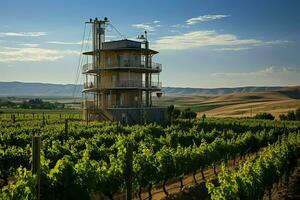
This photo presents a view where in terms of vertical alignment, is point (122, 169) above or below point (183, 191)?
above

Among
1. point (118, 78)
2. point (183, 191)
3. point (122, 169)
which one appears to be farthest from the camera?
point (118, 78)

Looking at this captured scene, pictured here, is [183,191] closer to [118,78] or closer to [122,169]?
[122,169]

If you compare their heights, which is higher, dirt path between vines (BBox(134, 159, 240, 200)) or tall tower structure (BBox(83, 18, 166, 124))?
tall tower structure (BBox(83, 18, 166, 124))

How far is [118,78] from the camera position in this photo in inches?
2270

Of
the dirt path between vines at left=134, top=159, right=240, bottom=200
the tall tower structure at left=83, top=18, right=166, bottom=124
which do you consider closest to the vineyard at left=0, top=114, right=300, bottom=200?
the dirt path between vines at left=134, top=159, right=240, bottom=200

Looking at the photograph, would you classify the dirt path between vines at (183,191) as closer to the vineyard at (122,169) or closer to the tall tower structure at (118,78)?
the vineyard at (122,169)

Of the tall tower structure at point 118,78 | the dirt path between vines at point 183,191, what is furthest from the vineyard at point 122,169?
the tall tower structure at point 118,78

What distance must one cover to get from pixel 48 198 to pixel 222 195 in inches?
212

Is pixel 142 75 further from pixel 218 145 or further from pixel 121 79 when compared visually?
pixel 218 145

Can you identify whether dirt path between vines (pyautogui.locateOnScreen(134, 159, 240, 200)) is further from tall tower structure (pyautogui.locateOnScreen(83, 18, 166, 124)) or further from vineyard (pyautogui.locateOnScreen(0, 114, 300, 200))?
tall tower structure (pyautogui.locateOnScreen(83, 18, 166, 124))

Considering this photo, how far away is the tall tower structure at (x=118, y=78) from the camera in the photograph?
184ft

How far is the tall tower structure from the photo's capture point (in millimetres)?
56219

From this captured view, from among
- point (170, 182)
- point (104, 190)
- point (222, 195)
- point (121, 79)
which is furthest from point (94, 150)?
point (121, 79)

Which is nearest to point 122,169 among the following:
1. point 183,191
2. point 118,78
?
point 183,191
